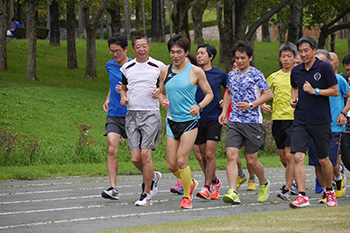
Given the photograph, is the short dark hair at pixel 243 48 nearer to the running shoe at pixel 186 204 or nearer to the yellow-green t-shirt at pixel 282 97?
the yellow-green t-shirt at pixel 282 97

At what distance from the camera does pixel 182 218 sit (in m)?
8.26

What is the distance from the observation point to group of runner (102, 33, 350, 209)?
9211mm

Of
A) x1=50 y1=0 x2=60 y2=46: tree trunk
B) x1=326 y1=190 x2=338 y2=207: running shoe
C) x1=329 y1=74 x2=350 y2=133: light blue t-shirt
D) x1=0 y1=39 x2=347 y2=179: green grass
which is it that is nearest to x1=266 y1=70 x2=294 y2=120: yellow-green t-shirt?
x1=329 y1=74 x2=350 y2=133: light blue t-shirt

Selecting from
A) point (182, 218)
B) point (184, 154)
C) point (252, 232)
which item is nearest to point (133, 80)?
point (184, 154)

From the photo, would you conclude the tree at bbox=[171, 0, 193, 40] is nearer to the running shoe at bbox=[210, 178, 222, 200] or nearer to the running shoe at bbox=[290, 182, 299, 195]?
the running shoe at bbox=[290, 182, 299, 195]

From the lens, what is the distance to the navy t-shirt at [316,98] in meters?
9.16

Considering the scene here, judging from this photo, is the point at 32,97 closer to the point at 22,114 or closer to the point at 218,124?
the point at 22,114

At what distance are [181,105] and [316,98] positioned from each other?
180 centimetres

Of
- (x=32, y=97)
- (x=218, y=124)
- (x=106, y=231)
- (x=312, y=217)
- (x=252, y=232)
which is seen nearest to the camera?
(x=252, y=232)

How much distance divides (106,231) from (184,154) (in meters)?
2.39

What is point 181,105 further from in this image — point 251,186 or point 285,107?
point 251,186

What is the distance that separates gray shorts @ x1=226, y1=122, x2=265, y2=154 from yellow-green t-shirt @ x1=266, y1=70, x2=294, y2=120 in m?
1.10

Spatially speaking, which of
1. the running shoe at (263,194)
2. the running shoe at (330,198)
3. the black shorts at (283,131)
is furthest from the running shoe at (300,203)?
the black shorts at (283,131)

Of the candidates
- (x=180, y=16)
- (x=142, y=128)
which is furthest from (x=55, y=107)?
(x=142, y=128)
